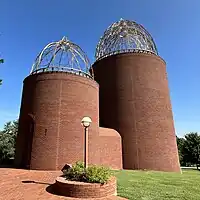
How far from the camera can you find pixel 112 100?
22.1m

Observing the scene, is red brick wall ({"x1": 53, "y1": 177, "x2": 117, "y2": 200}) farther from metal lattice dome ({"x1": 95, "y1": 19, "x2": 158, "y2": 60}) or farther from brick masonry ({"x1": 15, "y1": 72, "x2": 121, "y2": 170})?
metal lattice dome ({"x1": 95, "y1": 19, "x2": 158, "y2": 60})

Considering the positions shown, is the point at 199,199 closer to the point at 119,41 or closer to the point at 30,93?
the point at 30,93

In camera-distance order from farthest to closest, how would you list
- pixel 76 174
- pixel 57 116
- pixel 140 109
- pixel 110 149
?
pixel 140 109 < pixel 110 149 < pixel 57 116 < pixel 76 174

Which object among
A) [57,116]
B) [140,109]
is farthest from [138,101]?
[57,116]

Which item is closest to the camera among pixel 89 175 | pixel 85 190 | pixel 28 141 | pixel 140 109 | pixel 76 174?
pixel 85 190

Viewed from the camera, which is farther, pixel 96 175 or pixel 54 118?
pixel 54 118

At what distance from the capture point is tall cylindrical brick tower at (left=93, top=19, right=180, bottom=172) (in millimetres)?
A: 19969

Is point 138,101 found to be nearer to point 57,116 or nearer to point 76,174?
point 57,116

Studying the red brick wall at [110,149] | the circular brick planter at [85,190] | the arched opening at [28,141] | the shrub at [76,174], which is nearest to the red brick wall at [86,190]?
the circular brick planter at [85,190]

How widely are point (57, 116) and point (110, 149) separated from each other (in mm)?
6319

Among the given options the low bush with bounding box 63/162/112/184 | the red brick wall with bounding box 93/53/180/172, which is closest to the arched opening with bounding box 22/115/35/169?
the low bush with bounding box 63/162/112/184

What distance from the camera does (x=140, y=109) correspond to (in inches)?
821

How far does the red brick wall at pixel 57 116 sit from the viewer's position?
1509 centimetres

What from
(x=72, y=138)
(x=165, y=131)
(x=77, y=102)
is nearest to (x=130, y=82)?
(x=165, y=131)
